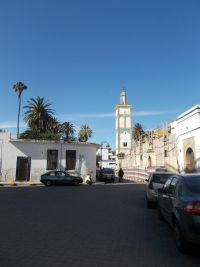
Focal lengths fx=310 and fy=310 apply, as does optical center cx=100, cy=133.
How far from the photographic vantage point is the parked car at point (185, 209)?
228 inches

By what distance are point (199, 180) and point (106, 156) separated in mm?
119268

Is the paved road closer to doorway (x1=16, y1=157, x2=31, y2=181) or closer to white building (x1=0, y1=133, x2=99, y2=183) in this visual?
white building (x1=0, y1=133, x2=99, y2=183)

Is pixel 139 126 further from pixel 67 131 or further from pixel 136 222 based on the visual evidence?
pixel 136 222

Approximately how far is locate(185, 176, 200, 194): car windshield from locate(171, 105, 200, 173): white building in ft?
62.8

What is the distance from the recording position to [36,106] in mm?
57594

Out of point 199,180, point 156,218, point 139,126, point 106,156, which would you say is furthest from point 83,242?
point 106,156

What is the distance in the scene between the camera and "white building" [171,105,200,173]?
2602cm

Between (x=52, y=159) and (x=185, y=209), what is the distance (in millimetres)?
32436

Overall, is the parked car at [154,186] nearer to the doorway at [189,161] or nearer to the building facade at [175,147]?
the building facade at [175,147]

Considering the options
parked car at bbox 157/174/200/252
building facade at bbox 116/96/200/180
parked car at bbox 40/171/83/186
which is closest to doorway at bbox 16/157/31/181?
parked car at bbox 40/171/83/186

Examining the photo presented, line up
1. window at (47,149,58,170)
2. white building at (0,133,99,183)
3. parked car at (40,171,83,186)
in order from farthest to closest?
window at (47,149,58,170), white building at (0,133,99,183), parked car at (40,171,83,186)

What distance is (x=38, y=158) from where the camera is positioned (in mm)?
36812

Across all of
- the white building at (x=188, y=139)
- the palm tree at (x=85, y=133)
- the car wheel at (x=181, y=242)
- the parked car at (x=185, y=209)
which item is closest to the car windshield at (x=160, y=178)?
the parked car at (x=185, y=209)

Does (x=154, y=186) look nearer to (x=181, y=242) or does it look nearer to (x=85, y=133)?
(x=181, y=242)
